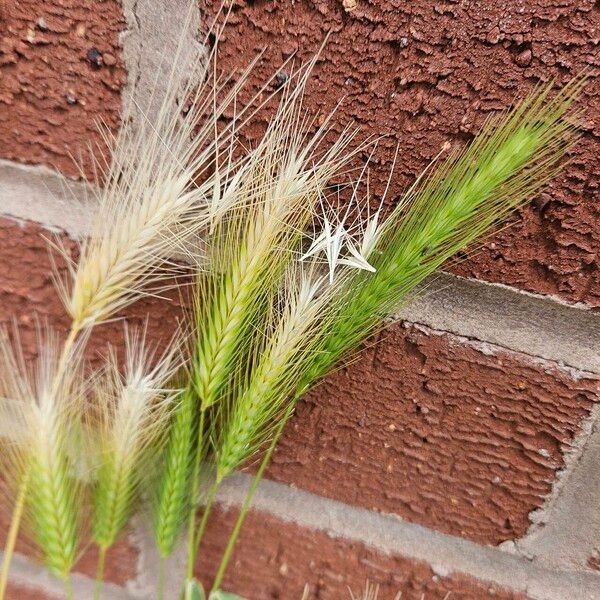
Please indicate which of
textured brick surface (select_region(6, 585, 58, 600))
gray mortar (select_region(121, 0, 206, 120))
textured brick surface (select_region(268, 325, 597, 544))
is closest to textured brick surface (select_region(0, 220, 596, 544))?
textured brick surface (select_region(268, 325, 597, 544))

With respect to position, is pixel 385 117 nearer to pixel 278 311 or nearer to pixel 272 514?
pixel 278 311

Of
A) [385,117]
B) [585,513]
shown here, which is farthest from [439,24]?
[585,513]

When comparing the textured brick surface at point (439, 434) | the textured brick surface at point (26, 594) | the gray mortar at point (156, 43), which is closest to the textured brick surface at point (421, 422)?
the textured brick surface at point (439, 434)

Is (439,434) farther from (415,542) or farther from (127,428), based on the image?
(127,428)

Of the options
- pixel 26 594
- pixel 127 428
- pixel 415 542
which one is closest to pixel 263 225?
pixel 127 428

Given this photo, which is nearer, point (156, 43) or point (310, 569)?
point (156, 43)

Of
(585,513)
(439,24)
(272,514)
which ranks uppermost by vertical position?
(439,24)
